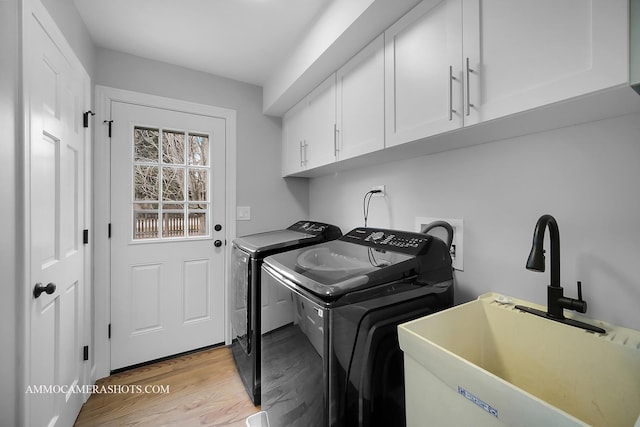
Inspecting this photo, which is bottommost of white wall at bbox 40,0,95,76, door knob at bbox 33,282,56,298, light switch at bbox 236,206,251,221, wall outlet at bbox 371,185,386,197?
door knob at bbox 33,282,56,298

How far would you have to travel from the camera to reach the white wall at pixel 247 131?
213 centimetres

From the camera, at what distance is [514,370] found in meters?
0.97

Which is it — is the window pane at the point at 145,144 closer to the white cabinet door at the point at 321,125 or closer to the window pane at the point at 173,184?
the window pane at the point at 173,184

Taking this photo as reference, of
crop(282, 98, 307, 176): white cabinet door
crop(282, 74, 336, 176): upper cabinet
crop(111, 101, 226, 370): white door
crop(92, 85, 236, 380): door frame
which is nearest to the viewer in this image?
crop(282, 74, 336, 176): upper cabinet

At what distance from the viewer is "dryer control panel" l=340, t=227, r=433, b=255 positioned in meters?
1.22

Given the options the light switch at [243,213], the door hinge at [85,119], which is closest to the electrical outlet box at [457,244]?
the light switch at [243,213]

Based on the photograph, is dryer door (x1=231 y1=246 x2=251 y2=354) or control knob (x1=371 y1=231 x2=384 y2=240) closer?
control knob (x1=371 y1=231 x2=384 y2=240)

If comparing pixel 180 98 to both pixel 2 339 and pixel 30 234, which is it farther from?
pixel 2 339

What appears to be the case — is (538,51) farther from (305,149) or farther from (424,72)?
(305,149)

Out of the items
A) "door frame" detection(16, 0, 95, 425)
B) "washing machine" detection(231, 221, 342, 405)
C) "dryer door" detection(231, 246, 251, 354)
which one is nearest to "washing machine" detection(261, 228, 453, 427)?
"washing machine" detection(231, 221, 342, 405)

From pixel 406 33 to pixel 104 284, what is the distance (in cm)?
257

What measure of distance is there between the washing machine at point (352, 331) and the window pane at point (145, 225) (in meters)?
1.44

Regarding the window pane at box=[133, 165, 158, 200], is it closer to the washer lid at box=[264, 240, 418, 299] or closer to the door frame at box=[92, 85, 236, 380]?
the door frame at box=[92, 85, 236, 380]

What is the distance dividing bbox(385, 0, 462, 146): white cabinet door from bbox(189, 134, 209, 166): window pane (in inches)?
68.2
